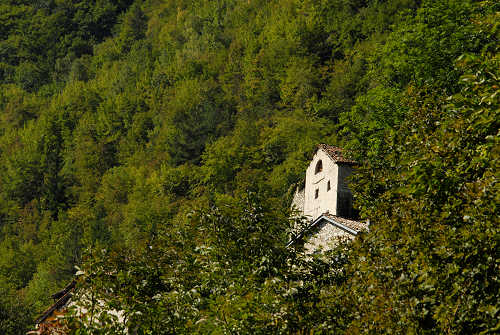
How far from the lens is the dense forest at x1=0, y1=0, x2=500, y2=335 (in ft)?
35.8

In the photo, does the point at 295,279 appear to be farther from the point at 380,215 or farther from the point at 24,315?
the point at 24,315

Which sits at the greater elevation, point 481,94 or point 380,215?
point 481,94

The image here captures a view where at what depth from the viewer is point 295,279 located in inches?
546

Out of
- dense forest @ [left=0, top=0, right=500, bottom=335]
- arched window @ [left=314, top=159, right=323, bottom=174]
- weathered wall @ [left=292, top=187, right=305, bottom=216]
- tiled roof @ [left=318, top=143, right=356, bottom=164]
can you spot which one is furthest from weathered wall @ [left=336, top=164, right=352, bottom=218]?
weathered wall @ [left=292, top=187, right=305, bottom=216]

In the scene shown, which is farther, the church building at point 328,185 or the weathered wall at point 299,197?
the weathered wall at point 299,197

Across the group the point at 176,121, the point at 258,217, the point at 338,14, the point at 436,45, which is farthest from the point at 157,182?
the point at 258,217

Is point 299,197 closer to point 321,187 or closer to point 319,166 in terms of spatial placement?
point 319,166

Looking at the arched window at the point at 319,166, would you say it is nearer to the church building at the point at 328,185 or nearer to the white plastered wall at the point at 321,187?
the church building at the point at 328,185

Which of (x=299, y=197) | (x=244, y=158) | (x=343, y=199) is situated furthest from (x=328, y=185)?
(x=244, y=158)

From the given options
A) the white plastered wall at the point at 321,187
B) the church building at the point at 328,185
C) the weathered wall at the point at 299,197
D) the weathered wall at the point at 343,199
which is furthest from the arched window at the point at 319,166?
the weathered wall at the point at 299,197

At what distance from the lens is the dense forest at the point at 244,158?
35.8 ft

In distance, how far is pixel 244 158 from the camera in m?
61.6

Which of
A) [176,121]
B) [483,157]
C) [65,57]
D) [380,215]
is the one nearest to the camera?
[483,157]

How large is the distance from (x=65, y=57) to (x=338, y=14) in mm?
98892
